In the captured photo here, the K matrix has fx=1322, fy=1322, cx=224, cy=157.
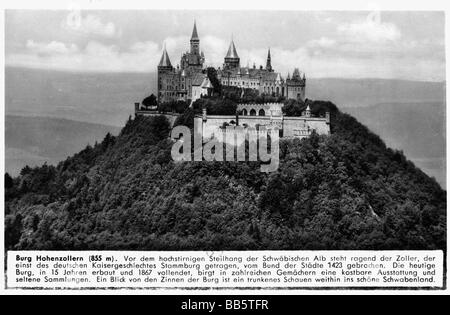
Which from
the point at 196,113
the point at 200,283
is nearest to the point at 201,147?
the point at 196,113

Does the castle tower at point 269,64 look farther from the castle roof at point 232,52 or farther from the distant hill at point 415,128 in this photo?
the distant hill at point 415,128

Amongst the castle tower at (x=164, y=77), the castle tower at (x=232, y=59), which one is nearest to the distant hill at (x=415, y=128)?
the castle tower at (x=232, y=59)

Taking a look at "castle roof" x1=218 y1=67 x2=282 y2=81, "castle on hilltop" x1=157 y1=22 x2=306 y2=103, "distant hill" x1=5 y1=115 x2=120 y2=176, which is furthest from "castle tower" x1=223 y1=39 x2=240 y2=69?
"distant hill" x1=5 y1=115 x2=120 y2=176

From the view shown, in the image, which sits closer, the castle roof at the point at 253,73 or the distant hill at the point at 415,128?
the distant hill at the point at 415,128

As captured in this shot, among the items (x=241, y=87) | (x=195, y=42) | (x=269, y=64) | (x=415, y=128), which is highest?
(x=195, y=42)

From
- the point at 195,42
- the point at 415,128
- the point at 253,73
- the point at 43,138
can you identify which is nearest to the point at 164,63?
the point at 195,42

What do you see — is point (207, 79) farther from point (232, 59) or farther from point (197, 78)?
point (232, 59)
